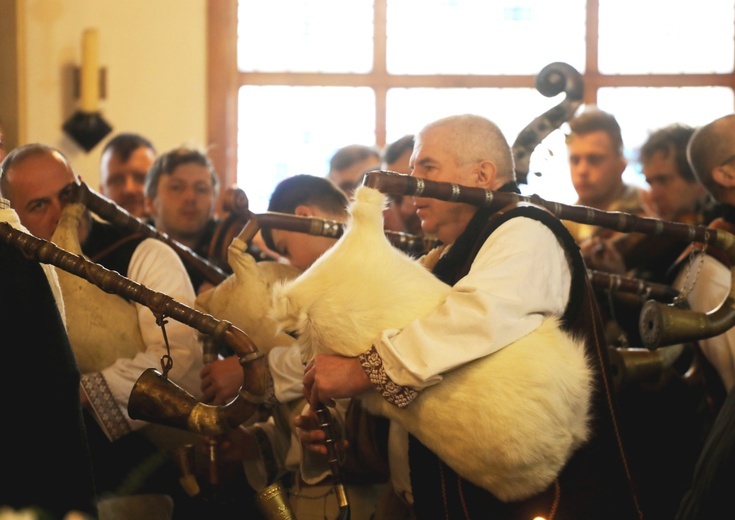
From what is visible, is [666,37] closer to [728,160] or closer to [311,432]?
[728,160]

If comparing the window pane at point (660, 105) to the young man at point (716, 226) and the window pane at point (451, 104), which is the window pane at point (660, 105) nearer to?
the window pane at point (451, 104)

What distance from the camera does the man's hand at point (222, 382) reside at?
3.89m

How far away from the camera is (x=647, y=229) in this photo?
365 cm

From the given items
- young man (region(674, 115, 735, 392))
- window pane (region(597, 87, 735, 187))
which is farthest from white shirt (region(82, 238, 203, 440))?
Result: window pane (region(597, 87, 735, 187))

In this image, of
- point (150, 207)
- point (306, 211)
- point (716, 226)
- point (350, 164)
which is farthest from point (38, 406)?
point (350, 164)

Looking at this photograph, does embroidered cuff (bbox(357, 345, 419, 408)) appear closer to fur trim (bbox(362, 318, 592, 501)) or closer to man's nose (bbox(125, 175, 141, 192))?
fur trim (bbox(362, 318, 592, 501))

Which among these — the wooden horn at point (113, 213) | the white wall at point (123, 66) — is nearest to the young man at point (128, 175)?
the white wall at point (123, 66)

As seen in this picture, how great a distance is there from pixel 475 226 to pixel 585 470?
2.57 ft

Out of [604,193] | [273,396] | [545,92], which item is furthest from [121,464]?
[604,193]

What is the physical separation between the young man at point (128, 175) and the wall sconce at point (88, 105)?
144 cm

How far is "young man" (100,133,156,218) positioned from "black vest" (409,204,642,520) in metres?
3.40

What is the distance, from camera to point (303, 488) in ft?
12.5

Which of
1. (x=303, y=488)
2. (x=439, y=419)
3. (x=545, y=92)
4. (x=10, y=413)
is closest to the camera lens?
(x=10, y=413)

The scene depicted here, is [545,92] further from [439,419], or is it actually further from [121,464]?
[121,464]
